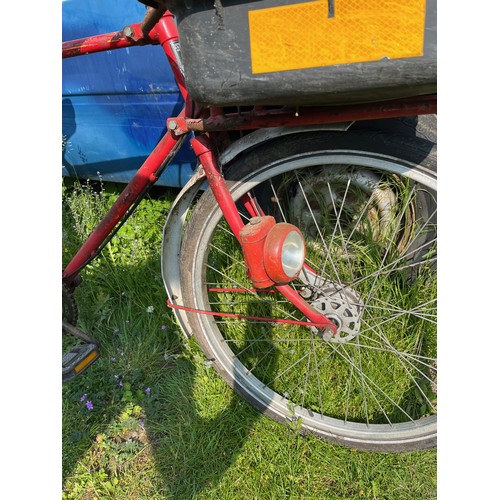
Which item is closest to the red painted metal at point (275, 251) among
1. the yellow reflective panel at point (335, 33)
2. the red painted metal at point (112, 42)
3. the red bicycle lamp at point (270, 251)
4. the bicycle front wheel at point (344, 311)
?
the red bicycle lamp at point (270, 251)

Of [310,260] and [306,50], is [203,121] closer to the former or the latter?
[306,50]

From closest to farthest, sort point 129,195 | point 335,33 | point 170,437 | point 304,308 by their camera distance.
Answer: point 335,33 → point 304,308 → point 129,195 → point 170,437

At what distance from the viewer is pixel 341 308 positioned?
1905 millimetres

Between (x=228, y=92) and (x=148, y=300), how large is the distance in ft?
5.18

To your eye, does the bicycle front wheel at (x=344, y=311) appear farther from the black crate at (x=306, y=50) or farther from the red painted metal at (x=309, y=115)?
the black crate at (x=306, y=50)

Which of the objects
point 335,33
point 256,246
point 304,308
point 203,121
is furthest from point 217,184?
point 335,33

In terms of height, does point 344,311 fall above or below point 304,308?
below

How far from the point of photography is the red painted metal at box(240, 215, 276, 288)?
143 cm

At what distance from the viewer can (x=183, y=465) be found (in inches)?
78.7

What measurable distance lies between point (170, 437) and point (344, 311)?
3.08 feet

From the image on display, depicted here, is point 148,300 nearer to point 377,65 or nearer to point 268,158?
point 268,158

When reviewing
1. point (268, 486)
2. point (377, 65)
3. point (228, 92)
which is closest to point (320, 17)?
point (377, 65)

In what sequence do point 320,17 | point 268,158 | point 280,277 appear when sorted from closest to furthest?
point 320,17
point 280,277
point 268,158

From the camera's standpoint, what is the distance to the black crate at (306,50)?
41.5 inches
